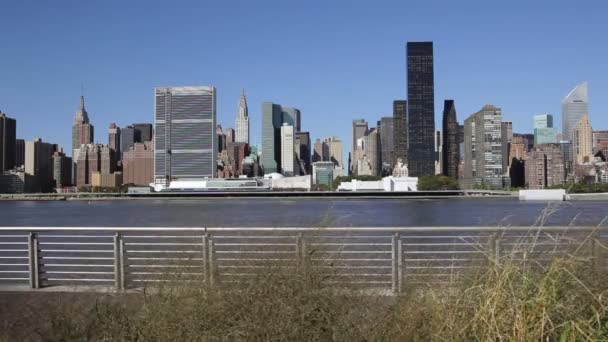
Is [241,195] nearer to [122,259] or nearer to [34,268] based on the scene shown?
[34,268]

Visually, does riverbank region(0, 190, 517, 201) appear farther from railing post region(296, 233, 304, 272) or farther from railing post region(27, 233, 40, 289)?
railing post region(296, 233, 304, 272)

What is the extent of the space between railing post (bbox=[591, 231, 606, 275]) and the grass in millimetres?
79

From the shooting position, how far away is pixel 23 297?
743 cm

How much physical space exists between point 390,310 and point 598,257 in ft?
5.12

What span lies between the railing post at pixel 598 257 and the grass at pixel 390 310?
0.08m

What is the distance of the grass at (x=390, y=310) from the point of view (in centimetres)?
327

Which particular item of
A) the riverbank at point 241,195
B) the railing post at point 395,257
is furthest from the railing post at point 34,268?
the riverbank at point 241,195

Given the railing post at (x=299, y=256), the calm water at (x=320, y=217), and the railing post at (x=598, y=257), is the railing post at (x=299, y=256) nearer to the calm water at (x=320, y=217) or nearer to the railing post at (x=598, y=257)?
the calm water at (x=320, y=217)

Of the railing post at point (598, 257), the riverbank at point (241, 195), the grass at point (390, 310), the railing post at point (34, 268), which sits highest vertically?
the railing post at point (598, 257)

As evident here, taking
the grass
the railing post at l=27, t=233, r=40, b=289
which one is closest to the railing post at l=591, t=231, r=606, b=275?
the grass

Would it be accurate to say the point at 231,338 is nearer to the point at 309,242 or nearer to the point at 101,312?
the point at 309,242

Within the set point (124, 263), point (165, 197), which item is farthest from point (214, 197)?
point (124, 263)

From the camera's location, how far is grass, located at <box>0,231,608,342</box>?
327 centimetres

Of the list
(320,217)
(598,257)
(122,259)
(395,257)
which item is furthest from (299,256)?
(122,259)
